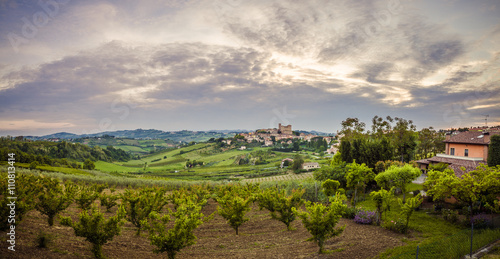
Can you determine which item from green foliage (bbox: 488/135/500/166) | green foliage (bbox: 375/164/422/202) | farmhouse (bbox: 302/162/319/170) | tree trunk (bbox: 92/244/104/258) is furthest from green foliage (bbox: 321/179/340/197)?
farmhouse (bbox: 302/162/319/170)

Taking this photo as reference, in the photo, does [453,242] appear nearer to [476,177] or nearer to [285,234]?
[476,177]

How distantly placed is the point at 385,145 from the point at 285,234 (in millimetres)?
22802

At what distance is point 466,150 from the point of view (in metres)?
29.1

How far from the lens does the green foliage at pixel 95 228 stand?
980 cm

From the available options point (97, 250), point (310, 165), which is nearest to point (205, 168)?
point (310, 165)

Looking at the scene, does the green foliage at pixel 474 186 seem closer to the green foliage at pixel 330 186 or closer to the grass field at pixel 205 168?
the green foliage at pixel 330 186

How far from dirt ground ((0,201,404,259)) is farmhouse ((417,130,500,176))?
1865 centimetres

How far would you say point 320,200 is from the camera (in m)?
23.5

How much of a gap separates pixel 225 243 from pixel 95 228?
271 inches

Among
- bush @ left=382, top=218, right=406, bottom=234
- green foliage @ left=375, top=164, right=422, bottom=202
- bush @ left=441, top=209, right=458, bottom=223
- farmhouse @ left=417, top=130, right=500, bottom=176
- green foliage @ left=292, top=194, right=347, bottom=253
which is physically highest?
farmhouse @ left=417, top=130, right=500, bottom=176

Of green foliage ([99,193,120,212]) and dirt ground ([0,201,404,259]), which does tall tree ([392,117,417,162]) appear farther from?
green foliage ([99,193,120,212])

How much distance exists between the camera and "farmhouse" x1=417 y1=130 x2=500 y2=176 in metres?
26.2

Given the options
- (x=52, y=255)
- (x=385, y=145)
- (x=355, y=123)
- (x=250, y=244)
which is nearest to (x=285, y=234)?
(x=250, y=244)

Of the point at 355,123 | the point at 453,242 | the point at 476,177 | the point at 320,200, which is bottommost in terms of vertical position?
the point at 320,200
